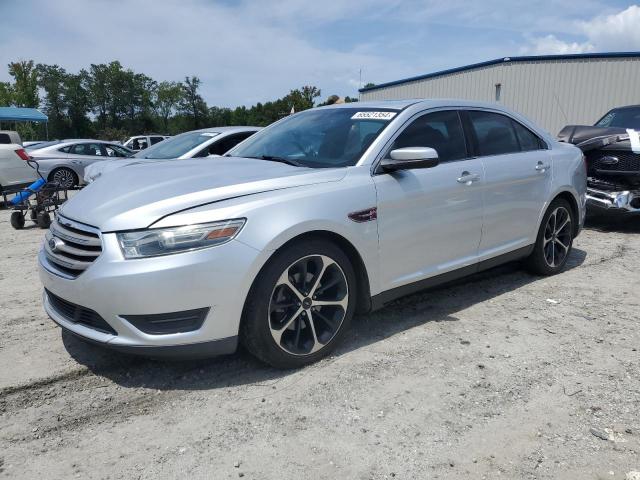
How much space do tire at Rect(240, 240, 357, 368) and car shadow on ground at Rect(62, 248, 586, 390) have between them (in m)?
0.16

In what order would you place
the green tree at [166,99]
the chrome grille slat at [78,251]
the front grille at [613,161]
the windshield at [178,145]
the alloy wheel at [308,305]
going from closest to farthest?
the chrome grille slat at [78,251]
the alloy wheel at [308,305]
the windshield at [178,145]
the front grille at [613,161]
the green tree at [166,99]

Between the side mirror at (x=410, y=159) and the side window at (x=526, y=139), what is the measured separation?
66.9 inches

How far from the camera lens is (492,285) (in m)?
4.89

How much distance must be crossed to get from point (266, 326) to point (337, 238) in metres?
0.71

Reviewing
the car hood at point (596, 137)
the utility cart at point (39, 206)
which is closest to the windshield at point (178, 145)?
the utility cart at point (39, 206)

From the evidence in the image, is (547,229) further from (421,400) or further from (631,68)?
(631,68)

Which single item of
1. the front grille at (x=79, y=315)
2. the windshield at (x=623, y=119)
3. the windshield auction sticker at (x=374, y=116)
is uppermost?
the windshield auction sticker at (x=374, y=116)

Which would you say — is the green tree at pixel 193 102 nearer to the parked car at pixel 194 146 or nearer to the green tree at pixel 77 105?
the green tree at pixel 77 105

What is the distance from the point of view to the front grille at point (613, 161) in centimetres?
716

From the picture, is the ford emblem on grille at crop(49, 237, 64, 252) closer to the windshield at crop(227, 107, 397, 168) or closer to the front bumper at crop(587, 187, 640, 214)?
the windshield at crop(227, 107, 397, 168)

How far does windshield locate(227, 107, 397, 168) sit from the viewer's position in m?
3.61

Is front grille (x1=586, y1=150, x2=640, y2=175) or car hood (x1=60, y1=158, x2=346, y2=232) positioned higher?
car hood (x1=60, y1=158, x2=346, y2=232)

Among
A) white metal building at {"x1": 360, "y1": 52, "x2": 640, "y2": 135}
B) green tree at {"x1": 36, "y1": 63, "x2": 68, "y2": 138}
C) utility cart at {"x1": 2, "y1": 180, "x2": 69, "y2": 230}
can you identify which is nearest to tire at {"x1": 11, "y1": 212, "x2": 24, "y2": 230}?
utility cart at {"x1": 2, "y1": 180, "x2": 69, "y2": 230}

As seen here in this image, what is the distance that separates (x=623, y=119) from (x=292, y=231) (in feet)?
25.5
